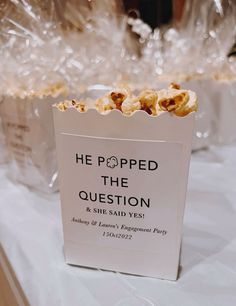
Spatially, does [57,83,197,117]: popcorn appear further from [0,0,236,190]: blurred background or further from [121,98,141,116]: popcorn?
[0,0,236,190]: blurred background

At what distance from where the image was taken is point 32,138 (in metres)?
0.70

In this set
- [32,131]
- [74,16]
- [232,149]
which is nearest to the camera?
[32,131]

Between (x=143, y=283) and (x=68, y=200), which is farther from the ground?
(x=68, y=200)

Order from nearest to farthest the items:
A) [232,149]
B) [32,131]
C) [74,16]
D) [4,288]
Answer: [4,288] < [32,131] < [74,16] < [232,149]

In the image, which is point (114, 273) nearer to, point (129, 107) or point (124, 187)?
point (124, 187)

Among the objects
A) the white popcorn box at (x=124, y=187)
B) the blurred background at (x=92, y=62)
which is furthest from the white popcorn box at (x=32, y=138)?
the white popcorn box at (x=124, y=187)

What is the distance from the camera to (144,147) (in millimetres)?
403

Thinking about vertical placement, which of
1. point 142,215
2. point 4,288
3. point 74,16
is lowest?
point 4,288

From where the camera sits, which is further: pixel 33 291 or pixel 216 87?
pixel 216 87

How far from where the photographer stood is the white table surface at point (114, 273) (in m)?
0.41

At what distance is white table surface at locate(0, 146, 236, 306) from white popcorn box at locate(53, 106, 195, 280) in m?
0.03

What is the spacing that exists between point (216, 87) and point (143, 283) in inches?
25.9

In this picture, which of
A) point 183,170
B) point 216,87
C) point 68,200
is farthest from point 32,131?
point 216,87

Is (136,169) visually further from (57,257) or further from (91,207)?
(57,257)
